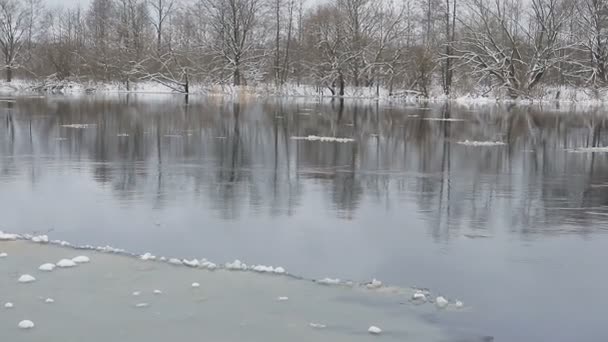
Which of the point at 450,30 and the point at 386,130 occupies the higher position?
the point at 450,30

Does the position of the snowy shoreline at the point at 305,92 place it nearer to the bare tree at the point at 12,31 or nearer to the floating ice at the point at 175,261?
the bare tree at the point at 12,31

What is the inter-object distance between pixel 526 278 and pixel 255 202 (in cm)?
481

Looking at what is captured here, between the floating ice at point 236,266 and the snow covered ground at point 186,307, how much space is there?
0.09 m

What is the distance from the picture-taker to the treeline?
175ft

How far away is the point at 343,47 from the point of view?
61125 mm

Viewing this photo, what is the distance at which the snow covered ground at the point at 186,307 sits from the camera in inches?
210

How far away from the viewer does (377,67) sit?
2378 inches

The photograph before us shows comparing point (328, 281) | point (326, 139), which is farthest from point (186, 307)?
point (326, 139)

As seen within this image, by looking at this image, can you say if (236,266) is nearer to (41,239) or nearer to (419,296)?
(419,296)

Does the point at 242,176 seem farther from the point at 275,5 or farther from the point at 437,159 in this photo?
the point at 275,5

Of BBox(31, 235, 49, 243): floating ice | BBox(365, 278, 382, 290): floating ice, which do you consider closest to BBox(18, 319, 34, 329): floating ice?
BBox(31, 235, 49, 243): floating ice

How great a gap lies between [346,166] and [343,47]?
47.8 metres

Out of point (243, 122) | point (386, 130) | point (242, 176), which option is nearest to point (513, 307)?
point (242, 176)

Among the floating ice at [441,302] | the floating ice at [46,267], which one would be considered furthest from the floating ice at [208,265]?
the floating ice at [441,302]
